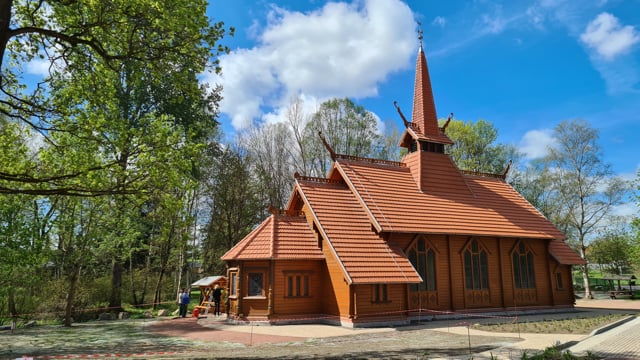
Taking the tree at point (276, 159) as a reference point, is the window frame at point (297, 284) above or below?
below

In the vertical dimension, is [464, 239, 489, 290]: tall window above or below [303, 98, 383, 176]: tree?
below

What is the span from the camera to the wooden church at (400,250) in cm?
1762

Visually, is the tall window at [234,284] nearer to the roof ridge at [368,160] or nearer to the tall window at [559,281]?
the roof ridge at [368,160]

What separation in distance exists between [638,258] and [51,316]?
38.5 metres

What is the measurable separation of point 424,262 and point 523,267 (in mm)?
6913

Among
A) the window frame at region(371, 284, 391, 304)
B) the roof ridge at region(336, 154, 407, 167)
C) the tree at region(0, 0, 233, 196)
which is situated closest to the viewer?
the tree at region(0, 0, 233, 196)

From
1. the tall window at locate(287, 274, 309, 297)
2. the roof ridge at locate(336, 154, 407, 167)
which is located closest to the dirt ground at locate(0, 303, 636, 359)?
the tall window at locate(287, 274, 309, 297)

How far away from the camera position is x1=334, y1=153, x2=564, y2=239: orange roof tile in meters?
19.6

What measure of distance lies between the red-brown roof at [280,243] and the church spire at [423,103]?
31.9 ft

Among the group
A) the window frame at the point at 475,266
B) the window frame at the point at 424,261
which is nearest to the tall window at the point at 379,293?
the window frame at the point at 424,261

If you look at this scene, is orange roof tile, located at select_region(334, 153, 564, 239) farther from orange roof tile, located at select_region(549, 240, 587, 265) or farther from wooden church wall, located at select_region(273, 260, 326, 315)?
wooden church wall, located at select_region(273, 260, 326, 315)

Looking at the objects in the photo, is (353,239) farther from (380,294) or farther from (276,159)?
(276,159)

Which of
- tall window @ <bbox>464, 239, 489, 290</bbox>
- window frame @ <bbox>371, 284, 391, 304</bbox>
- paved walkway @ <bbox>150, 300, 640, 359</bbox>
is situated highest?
tall window @ <bbox>464, 239, 489, 290</bbox>

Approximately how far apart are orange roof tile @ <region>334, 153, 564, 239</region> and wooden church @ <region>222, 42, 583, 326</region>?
8cm
